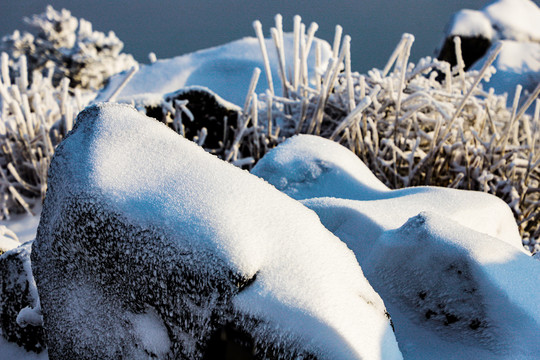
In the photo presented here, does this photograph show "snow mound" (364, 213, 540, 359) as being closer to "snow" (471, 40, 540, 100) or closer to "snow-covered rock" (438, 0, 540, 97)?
"snow" (471, 40, 540, 100)

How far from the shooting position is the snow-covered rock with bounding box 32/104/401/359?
0.42 metres

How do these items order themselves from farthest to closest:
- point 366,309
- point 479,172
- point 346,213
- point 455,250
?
1. point 479,172
2. point 346,213
3. point 455,250
4. point 366,309

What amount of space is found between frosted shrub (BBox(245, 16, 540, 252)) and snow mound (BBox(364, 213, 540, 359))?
0.59m

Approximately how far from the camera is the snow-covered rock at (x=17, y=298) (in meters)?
0.69

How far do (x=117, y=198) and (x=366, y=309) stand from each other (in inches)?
10.2

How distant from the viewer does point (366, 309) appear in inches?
17.4

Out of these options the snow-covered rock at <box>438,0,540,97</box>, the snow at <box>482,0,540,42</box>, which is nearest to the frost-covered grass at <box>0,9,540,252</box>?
the snow-covered rock at <box>438,0,540,97</box>

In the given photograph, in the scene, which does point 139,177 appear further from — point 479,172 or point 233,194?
point 479,172

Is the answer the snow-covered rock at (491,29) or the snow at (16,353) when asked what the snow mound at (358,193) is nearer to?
the snow at (16,353)

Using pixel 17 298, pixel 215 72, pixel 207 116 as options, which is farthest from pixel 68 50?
pixel 17 298

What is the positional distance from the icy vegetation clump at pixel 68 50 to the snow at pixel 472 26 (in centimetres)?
336

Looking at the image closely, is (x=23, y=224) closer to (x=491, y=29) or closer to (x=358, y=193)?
(x=358, y=193)

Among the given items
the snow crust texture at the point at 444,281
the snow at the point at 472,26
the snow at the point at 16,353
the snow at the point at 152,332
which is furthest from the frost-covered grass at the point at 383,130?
the snow at the point at 472,26

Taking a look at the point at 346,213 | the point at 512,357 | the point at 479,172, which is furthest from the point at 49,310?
the point at 479,172
